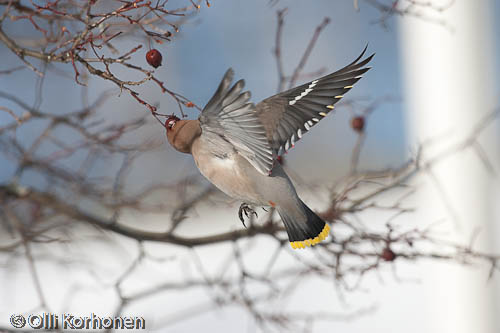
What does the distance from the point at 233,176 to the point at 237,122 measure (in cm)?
8

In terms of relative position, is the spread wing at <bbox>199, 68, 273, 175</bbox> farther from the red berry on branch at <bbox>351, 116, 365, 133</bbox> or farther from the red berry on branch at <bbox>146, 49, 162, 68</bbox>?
the red berry on branch at <bbox>351, 116, 365, 133</bbox>

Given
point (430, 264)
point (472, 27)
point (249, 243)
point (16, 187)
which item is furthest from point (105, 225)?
point (430, 264)

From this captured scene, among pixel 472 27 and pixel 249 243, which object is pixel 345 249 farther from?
pixel 472 27

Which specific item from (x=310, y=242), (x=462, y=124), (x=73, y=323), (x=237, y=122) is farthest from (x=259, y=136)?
(x=462, y=124)

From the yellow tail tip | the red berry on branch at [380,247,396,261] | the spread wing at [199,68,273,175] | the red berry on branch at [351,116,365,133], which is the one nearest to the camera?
the spread wing at [199,68,273,175]

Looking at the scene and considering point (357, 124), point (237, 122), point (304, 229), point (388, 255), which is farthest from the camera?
point (357, 124)

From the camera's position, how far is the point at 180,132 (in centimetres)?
41

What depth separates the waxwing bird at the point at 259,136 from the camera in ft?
1.27

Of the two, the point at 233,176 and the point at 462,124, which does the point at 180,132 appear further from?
the point at 462,124

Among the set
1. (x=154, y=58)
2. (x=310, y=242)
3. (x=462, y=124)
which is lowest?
(x=310, y=242)

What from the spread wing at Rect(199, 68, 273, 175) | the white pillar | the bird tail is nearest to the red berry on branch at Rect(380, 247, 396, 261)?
the bird tail

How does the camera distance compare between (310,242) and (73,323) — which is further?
(73,323)

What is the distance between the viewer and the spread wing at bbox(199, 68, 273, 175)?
0.37 m

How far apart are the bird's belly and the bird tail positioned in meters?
0.03
